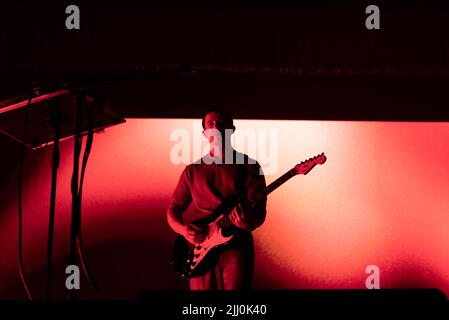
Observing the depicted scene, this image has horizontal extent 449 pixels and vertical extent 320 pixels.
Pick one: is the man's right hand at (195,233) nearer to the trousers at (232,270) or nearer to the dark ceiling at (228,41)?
the trousers at (232,270)

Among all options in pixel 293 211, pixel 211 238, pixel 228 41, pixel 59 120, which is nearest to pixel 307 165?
pixel 211 238

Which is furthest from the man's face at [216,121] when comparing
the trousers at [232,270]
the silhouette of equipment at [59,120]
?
the silhouette of equipment at [59,120]

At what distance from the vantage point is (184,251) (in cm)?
278

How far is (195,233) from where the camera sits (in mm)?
2674

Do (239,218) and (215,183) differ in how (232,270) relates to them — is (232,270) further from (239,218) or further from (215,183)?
(215,183)

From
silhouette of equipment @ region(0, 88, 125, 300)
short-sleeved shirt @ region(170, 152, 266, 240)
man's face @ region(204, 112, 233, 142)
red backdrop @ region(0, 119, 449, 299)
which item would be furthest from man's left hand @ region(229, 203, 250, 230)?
red backdrop @ region(0, 119, 449, 299)

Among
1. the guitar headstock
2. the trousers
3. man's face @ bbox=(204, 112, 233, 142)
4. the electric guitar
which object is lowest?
the trousers

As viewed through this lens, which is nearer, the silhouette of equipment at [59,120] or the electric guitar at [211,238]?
the silhouette of equipment at [59,120]

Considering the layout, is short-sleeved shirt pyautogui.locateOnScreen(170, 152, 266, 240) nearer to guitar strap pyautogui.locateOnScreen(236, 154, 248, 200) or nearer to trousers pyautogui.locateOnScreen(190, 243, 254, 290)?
guitar strap pyautogui.locateOnScreen(236, 154, 248, 200)

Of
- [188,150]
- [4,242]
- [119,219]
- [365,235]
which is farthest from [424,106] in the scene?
[4,242]

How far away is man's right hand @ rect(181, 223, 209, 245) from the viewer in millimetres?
2674

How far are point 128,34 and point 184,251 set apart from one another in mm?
1514

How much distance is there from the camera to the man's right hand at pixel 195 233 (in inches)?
105
